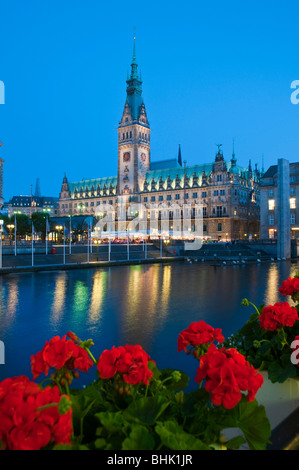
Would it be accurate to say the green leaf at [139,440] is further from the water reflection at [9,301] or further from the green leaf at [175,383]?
the water reflection at [9,301]

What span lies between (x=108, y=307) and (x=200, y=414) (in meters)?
13.2

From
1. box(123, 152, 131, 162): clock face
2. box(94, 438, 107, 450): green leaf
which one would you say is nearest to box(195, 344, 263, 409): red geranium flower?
box(94, 438, 107, 450): green leaf

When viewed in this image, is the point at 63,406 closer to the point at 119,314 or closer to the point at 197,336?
the point at 197,336

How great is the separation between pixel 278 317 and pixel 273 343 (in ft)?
1.51

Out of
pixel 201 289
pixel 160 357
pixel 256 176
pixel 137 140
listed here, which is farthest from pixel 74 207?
pixel 160 357

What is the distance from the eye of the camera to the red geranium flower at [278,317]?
15.8 feet

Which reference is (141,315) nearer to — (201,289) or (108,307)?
(108,307)

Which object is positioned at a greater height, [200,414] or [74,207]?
[74,207]

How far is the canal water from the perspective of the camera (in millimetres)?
9266

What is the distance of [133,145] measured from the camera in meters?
123

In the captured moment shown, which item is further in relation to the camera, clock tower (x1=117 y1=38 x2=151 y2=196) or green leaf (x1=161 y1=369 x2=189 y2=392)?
clock tower (x1=117 y1=38 x2=151 y2=196)

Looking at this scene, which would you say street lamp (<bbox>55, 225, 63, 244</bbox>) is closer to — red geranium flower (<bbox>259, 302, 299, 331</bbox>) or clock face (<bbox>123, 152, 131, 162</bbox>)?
clock face (<bbox>123, 152, 131, 162</bbox>)

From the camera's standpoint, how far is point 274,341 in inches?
201

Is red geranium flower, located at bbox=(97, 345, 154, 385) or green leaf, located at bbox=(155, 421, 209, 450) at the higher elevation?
red geranium flower, located at bbox=(97, 345, 154, 385)
